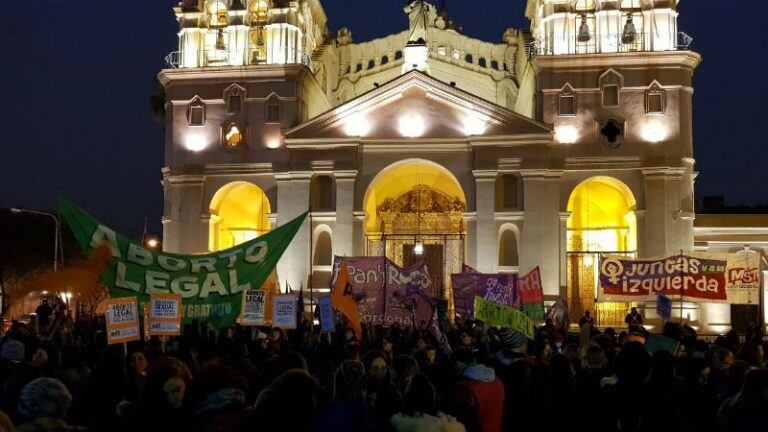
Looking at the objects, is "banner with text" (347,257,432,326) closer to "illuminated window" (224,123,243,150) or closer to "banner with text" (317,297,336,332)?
"banner with text" (317,297,336,332)

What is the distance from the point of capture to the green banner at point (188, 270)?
15.1 meters

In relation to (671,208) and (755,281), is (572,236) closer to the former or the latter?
(671,208)

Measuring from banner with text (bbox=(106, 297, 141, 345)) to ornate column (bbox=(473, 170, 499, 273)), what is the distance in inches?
949

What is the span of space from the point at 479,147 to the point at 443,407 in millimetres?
30090

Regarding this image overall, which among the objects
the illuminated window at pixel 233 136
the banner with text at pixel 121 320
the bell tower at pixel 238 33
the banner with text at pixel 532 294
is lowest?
the banner with text at pixel 121 320

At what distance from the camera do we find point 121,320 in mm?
14742

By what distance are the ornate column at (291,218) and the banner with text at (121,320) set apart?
75.3 ft

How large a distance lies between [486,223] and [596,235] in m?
7.32

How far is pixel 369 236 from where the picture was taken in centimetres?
4216

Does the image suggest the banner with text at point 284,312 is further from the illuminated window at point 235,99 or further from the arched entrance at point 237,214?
the illuminated window at point 235,99

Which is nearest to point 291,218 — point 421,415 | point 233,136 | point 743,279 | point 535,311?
point 233,136

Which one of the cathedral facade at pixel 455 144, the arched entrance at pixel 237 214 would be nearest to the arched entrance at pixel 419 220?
the cathedral facade at pixel 455 144

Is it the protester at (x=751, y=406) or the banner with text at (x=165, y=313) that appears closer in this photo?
the protester at (x=751, y=406)

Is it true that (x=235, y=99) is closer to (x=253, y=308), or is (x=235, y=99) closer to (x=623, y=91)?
(x=623, y=91)
